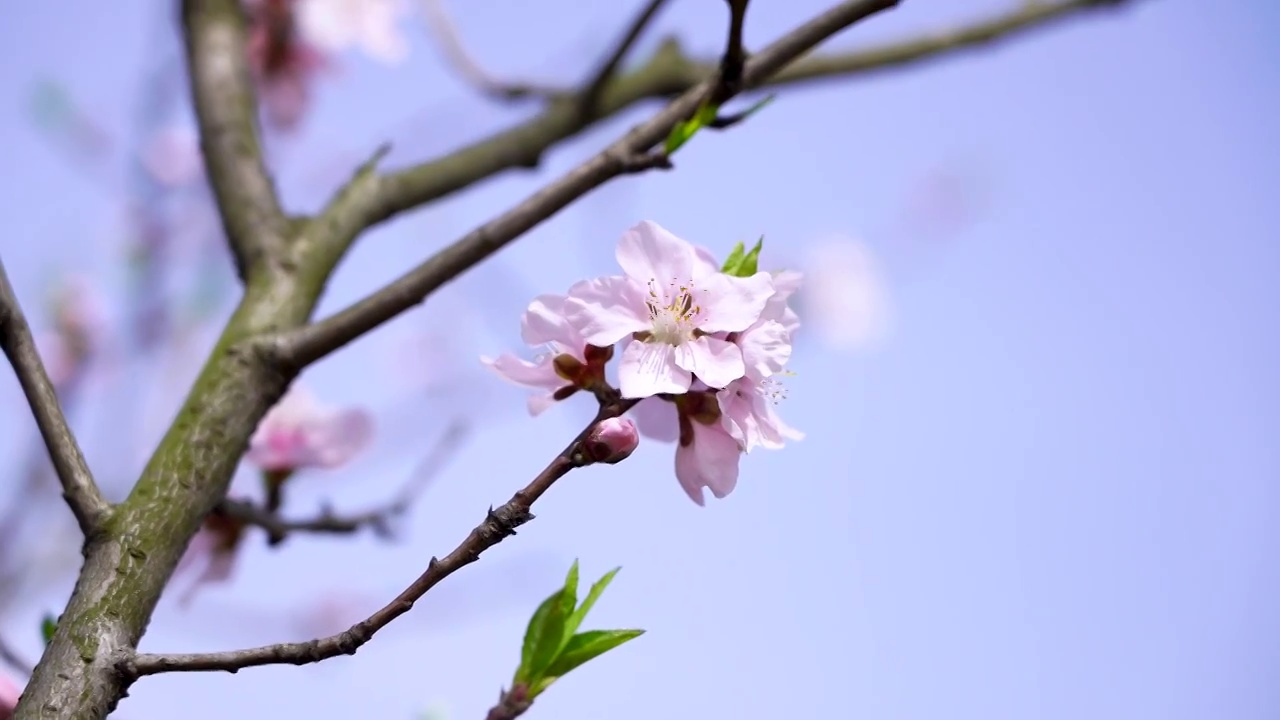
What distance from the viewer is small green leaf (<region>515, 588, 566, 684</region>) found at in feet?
3.37

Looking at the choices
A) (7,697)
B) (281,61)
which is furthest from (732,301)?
(281,61)

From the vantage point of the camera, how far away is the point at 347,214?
5.89ft

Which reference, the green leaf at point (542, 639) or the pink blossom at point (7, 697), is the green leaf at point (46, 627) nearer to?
the pink blossom at point (7, 697)

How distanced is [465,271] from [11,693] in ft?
2.29

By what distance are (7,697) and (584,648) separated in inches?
24.0

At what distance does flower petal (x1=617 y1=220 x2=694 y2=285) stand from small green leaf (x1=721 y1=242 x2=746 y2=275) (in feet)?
0.24

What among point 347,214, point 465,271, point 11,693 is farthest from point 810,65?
point 11,693

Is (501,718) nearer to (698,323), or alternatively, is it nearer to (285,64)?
(698,323)

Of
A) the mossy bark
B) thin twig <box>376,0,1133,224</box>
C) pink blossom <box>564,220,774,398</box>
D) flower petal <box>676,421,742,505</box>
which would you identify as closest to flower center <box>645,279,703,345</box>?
pink blossom <box>564,220,774,398</box>

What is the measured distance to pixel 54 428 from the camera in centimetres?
109

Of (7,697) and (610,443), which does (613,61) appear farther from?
(7,697)

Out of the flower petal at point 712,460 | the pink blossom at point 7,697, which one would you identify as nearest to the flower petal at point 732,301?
the flower petal at point 712,460

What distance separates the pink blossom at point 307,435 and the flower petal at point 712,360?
109cm

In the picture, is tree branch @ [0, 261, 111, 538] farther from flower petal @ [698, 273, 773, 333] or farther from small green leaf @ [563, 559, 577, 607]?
flower petal @ [698, 273, 773, 333]
